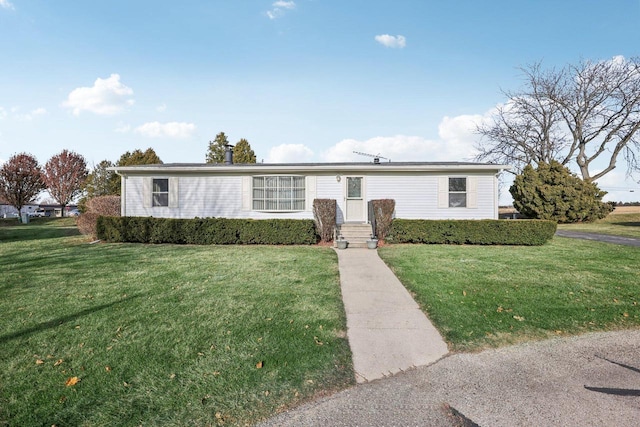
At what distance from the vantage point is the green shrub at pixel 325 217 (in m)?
10.9

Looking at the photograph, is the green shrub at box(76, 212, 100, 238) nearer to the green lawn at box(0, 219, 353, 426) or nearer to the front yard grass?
the green lawn at box(0, 219, 353, 426)

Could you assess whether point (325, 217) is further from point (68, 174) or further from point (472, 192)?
point (68, 174)

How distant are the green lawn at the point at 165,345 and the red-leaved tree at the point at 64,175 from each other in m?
30.9

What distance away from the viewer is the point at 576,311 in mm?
4059

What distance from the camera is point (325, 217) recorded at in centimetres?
1095

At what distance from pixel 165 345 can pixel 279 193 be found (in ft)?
32.3

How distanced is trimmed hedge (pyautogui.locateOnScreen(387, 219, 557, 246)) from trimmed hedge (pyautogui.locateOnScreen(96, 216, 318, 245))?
3.26 metres

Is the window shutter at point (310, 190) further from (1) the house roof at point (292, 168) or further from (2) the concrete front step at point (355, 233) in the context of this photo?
(2) the concrete front step at point (355, 233)

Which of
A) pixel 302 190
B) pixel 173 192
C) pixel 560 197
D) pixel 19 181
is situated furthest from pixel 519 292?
pixel 19 181

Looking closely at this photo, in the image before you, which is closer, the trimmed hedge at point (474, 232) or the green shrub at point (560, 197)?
the trimmed hedge at point (474, 232)

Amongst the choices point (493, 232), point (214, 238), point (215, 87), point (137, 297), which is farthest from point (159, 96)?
point (493, 232)

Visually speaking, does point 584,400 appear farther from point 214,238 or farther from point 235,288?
point 214,238

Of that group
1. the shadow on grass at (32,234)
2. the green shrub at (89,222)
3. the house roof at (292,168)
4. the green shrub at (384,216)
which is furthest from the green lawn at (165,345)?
the shadow on grass at (32,234)

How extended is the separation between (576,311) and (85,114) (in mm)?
16143
